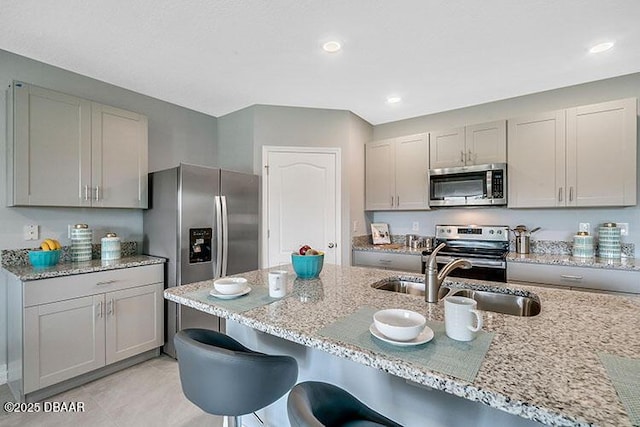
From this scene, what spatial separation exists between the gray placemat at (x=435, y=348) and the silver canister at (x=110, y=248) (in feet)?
7.94

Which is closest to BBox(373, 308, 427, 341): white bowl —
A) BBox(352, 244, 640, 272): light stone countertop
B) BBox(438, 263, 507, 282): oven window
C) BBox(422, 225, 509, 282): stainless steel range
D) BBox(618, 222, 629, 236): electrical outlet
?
BBox(438, 263, 507, 282): oven window

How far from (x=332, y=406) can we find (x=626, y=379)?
2.50 ft

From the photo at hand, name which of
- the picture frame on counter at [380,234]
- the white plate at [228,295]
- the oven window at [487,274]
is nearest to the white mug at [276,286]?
the white plate at [228,295]

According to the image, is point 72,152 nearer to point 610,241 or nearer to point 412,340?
point 412,340

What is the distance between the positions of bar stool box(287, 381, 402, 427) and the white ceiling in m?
2.02

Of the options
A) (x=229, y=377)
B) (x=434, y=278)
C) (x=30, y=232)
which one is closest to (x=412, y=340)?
(x=434, y=278)

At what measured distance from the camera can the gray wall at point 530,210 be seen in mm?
2693

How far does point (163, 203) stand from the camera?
9.04 feet

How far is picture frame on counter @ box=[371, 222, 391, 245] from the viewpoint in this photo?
3.89 m

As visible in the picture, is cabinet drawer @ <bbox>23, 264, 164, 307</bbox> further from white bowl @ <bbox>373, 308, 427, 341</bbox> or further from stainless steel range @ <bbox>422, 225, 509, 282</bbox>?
stainless steel range @ <bbox>422, 225, 509, 282</bbox>

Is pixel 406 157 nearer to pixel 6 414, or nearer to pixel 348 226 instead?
pixel 348 226

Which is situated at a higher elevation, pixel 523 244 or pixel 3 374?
pixel 523 244

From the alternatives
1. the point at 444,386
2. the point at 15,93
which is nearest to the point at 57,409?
the point at 15,93

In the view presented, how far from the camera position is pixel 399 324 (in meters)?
0.98
